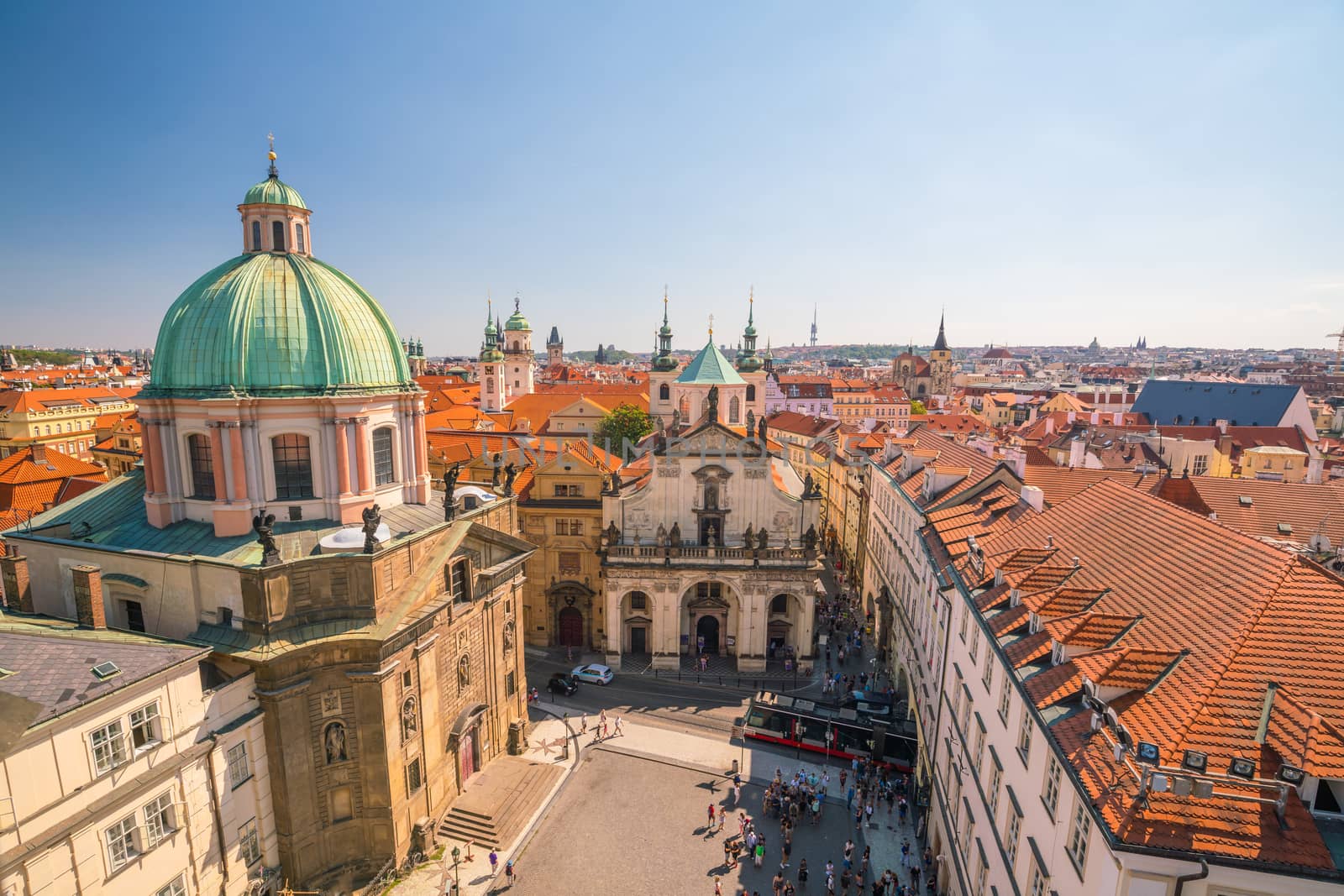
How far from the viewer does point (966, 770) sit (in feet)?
81.9

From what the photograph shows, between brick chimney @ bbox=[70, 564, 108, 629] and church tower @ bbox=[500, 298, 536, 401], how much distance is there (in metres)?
98.2

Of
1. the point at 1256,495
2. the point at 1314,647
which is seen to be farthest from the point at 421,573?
the point at 1256,495

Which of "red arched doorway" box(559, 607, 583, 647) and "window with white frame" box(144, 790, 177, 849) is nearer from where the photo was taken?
"window with white frame" box(144, 790, 177, 849)

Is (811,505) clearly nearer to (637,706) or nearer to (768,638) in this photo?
(768,638)

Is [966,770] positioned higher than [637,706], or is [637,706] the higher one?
[966,770]

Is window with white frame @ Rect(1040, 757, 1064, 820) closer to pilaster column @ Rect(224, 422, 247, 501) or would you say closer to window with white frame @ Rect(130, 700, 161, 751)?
window with white frame @ Rect(130, 700, 161, 751)

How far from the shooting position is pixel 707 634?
162 ft

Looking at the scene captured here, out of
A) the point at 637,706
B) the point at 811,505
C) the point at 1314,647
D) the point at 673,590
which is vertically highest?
the point at 1314,647

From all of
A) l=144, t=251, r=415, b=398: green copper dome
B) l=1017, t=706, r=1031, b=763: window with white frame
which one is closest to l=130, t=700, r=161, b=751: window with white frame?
l=144, t=251, r=415, b=398: green copper dome

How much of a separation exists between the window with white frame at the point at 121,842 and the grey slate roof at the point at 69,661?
4.22 meters

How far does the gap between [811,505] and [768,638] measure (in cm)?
988

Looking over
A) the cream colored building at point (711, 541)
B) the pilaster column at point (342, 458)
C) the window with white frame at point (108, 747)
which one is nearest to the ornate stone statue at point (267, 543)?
the pilaster column at point (342, 458)

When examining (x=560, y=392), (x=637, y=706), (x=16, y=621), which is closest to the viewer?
(x=16, y=621)

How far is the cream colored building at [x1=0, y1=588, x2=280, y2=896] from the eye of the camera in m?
18.0
